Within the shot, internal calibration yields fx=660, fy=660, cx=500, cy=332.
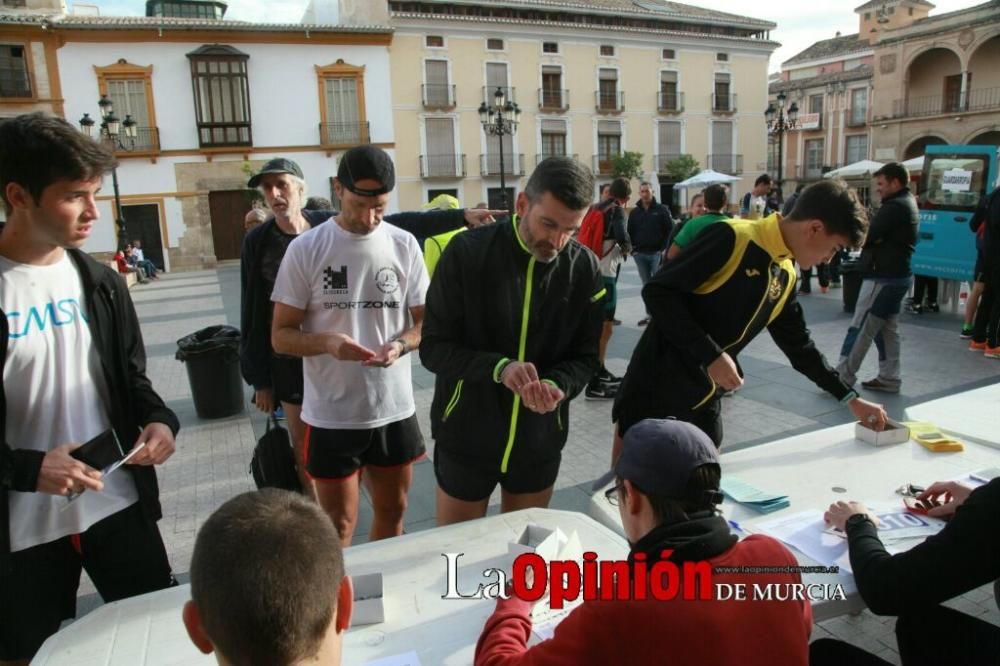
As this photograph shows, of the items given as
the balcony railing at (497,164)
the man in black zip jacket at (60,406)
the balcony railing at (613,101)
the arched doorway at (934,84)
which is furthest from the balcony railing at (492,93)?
the man in black zip jacket at (60,406)

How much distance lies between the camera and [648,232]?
29.8 ft

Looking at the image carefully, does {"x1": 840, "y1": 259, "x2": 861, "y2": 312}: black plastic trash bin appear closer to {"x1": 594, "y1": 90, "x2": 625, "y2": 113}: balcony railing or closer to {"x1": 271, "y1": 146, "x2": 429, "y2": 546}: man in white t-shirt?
{"x1": 271, "y1": 146, "x2": 429, "y2": 546}: man in white t-shirt

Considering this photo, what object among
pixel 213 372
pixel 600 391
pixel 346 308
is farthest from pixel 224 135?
pixel 346 308

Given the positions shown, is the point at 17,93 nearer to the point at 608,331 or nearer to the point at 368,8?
the point at 368,8

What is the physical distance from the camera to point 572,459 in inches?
185

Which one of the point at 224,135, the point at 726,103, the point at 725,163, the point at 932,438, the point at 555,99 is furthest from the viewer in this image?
the point at 725,163

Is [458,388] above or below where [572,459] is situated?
above

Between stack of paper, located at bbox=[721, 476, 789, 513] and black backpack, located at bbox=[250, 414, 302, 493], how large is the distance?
180cm

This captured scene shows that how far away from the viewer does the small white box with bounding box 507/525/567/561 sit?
1.77 metres

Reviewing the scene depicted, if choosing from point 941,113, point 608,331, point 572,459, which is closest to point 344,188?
point 572,459

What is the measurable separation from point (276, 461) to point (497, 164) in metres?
29.5

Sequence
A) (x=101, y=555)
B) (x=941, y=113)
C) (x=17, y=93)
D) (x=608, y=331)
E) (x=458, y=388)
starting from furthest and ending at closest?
(x=941, y=113) < (x=17, y=93) < (x=608, y=331) < (x=458, y=388) < (x=101, y=555)

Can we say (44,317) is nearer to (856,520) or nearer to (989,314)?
(856,520)

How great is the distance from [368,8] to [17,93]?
14091mm
